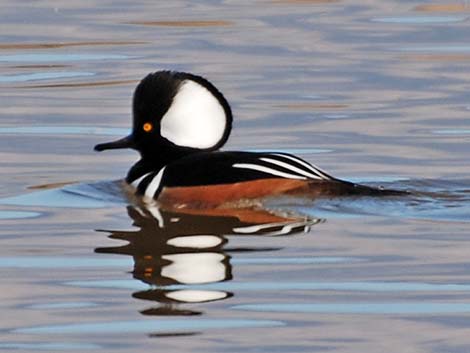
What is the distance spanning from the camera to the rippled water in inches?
301

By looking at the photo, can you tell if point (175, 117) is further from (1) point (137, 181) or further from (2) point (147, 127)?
(1) point (137, 181)

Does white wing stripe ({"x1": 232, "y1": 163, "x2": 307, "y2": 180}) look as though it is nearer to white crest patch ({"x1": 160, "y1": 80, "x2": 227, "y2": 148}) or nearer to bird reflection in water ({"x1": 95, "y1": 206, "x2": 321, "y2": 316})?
bird reflection in water ({"x1": 95, "y1": 206, "x2": 321, "y2": 316})

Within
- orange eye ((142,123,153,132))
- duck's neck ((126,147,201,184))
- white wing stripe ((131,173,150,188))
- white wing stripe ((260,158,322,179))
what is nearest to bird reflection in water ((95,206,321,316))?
white wing stripe ((260,158,322,179))

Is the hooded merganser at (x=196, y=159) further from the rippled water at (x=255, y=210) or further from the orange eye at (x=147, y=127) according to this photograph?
the rippled water at (x=255, y=210)

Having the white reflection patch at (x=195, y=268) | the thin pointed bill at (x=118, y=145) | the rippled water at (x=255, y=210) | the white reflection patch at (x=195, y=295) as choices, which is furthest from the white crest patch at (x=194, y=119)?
the white reflection patch at (x=195, y=295)

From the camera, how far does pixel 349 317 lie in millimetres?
7656

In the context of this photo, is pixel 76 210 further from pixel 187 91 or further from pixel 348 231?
pixel 348 231

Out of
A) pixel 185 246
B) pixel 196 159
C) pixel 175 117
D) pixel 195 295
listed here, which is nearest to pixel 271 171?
pixel 196 159

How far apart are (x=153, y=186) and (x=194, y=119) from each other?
0.49 m

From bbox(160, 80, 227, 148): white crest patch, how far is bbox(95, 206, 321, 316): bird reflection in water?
675mm

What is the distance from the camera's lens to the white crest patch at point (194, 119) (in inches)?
437

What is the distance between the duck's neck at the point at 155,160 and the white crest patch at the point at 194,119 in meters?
0.05

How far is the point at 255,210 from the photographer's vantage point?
1056 cm

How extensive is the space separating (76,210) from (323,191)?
1405 mm
